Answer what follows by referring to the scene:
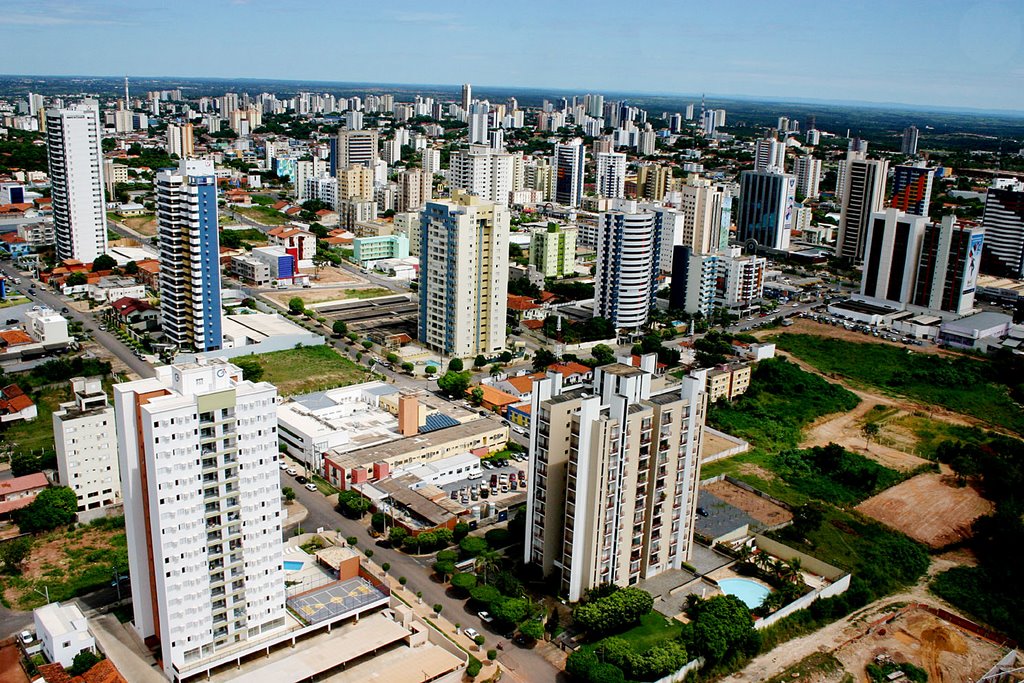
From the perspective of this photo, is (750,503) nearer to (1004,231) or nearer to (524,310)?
(524,310)

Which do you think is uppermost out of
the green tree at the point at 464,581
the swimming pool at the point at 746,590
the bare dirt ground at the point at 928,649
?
the green tree at the point at 464,581

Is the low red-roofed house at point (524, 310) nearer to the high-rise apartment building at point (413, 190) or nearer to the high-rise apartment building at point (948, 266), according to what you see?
the high-rise apartment building at point (948, 266)

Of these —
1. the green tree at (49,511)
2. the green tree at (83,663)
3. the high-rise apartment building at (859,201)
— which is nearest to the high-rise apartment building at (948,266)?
the high-rise apartment building at (859,201)


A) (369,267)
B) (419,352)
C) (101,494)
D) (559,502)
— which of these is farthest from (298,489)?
(369,267)

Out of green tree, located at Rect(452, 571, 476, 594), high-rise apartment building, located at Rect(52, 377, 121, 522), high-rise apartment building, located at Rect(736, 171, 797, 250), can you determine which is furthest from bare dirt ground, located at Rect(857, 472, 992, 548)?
high-rise apartment building, located at Rect(736, 171, 797, 250)

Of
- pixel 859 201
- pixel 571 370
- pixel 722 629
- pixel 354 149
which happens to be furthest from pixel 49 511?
pixel 354 149

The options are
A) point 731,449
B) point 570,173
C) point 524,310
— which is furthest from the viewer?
point 570,173

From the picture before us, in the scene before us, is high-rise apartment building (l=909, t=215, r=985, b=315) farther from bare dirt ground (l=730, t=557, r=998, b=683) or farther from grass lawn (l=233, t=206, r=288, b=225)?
grass lawn (l=233, t=206, r=288, b=225)
